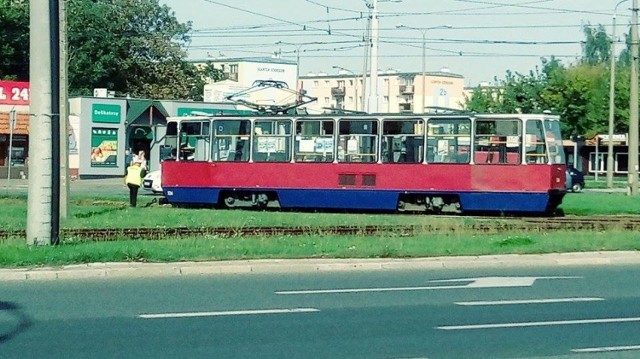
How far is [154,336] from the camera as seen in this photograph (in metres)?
10.6

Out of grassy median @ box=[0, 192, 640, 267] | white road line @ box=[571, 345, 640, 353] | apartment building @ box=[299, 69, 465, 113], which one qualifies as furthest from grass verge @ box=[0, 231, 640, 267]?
apartment building @ box=[299, 69, 465, 113]

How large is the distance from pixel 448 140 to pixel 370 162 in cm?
233

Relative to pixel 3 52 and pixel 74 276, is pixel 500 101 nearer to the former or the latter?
pixel 3 52

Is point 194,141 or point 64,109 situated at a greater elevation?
point 64,109

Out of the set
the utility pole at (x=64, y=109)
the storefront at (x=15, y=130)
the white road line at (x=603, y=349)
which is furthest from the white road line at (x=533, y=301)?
the storefront at (x=15, y=130)

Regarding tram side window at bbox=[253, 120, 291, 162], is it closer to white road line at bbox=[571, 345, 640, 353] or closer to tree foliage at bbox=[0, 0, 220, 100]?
white road line at bbox=[571, 345, 640, 353]

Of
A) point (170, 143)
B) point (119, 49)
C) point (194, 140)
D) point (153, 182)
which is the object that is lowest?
point (153, 182)

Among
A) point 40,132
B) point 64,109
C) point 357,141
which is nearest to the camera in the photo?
point 40,132

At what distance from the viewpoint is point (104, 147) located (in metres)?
61.8

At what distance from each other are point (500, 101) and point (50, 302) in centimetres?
6533

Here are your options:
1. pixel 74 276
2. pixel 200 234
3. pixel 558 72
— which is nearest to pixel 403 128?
pixel 200 234

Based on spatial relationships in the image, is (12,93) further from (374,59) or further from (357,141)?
→ (357,141)

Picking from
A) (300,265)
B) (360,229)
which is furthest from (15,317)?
(360,229)

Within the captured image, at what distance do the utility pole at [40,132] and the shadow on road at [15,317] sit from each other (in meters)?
5.53
